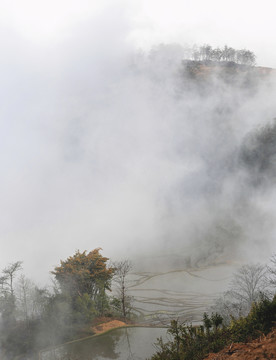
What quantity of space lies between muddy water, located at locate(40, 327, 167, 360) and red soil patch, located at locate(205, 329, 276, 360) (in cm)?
1334

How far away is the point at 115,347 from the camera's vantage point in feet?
70.0

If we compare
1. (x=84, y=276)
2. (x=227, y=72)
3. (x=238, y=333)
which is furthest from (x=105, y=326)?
(x=227, y=72)

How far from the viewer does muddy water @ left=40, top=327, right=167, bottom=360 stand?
20.1 metres

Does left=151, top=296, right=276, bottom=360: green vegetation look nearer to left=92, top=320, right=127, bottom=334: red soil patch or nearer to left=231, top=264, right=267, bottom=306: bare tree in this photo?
left=92, top=320, right=127, bottom=334: red soil patch

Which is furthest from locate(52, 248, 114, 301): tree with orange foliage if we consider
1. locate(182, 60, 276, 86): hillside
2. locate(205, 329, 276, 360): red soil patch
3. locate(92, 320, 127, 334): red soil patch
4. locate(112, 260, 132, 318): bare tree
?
locate(182, 60, 276, 86): hillside

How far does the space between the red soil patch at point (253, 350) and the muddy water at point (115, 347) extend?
13.3m

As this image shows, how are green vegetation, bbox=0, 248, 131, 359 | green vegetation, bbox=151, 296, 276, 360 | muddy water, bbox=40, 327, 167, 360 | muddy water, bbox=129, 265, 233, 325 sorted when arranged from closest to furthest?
green vegetation, bbox=151, 296, 276, 360 < muddy water, bbox=40, 327, 167, 360 < green vegetation, bbox=0, 248, 131, 359 < muddy water, bbox=129, 265, 233, 325

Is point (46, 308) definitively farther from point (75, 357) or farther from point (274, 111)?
point (274, 111)

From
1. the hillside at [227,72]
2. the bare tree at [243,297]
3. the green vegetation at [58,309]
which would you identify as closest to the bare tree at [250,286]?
the bare tree at [243,297]

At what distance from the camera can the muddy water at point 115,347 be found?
20125mm

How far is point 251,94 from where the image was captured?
4080 inches

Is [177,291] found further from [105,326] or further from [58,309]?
[58,309]

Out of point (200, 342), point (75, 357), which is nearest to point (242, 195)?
point (75, 357)

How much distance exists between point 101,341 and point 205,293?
28.5 metres
